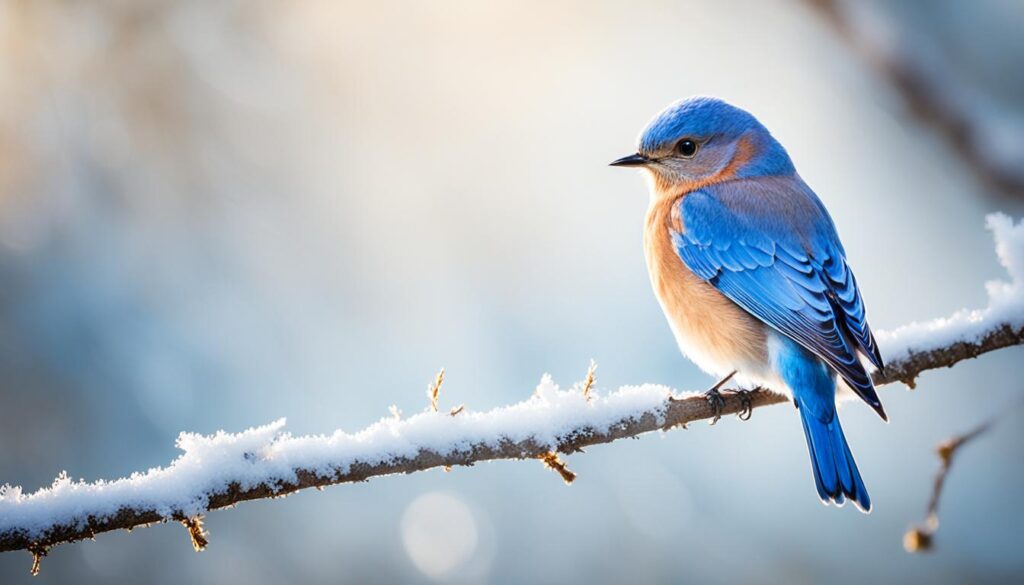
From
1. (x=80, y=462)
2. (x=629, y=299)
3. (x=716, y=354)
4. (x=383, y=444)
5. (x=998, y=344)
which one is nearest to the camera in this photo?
(x=383, y=444)

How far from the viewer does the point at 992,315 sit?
334 cm

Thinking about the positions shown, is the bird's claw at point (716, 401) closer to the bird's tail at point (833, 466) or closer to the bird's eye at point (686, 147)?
the bird's tail at point (833, 466)

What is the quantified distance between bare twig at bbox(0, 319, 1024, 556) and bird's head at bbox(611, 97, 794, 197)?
1.36 metres

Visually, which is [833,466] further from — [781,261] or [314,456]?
[314,456]

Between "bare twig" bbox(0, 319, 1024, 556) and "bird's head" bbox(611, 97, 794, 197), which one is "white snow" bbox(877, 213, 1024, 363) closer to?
"bare twig" bbox(0, 319, 1024, 556)

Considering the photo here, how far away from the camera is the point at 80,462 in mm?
4688

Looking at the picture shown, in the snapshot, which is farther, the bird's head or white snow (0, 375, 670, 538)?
the bird's head

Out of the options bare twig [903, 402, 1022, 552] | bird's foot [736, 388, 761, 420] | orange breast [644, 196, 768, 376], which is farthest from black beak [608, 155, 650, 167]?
bare twig [903, 402, 1022, 552]

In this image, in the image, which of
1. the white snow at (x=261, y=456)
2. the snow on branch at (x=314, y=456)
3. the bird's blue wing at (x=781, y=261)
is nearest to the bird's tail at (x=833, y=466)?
the bird's blue wing at (x=781, y=261)

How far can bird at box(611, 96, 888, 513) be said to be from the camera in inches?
139

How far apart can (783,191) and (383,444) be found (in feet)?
7.55

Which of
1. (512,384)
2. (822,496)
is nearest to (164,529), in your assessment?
(512,384)

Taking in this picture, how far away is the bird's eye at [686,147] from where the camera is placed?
4.50 meters

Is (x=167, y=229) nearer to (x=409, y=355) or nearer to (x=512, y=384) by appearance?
(x=409, y=355)
